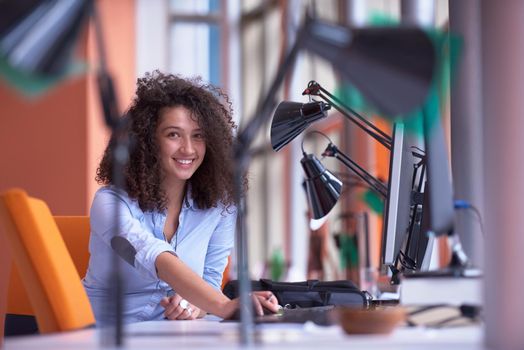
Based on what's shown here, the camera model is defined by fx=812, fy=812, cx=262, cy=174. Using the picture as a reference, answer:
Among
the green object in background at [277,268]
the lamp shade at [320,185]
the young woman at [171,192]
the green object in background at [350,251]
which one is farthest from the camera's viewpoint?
Answer: the green object in background at [277,268]

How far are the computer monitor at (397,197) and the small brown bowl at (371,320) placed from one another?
844 mm

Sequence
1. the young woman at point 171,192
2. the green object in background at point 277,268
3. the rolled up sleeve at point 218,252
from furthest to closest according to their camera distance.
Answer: the green object in background at point 277,268
the rolled up sleeve at point 218,252
the young woman at point 171,192

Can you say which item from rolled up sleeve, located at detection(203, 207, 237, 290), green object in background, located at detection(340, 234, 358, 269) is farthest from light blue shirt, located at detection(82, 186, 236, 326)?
green object in background, located at detection(340, 234, 358, 269)

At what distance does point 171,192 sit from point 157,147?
5.9 inches

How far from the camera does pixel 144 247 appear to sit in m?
1.99

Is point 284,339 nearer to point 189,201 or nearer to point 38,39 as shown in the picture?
point 38,39

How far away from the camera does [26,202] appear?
68.1 inches

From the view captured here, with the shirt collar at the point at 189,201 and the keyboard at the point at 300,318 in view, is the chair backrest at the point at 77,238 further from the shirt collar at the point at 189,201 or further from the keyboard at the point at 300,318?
the keyboard at the point at 300,318

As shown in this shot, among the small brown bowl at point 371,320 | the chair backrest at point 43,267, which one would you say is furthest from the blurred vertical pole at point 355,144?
the small brown bowl at point 371,320

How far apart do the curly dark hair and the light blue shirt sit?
0.04 meters

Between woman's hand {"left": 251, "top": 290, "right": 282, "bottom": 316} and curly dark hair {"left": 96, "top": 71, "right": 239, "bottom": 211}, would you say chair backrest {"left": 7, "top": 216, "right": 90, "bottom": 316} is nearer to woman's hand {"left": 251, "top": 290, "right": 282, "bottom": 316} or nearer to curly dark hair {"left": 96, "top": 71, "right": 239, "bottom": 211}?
curly dark hair {"left": 96, "top": 71, "right": 239, "bottom": 211}

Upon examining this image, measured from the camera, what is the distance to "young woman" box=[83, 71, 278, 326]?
7.77 ft

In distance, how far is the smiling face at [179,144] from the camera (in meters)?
2.47

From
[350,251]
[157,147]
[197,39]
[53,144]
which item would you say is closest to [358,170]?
[157,147]
